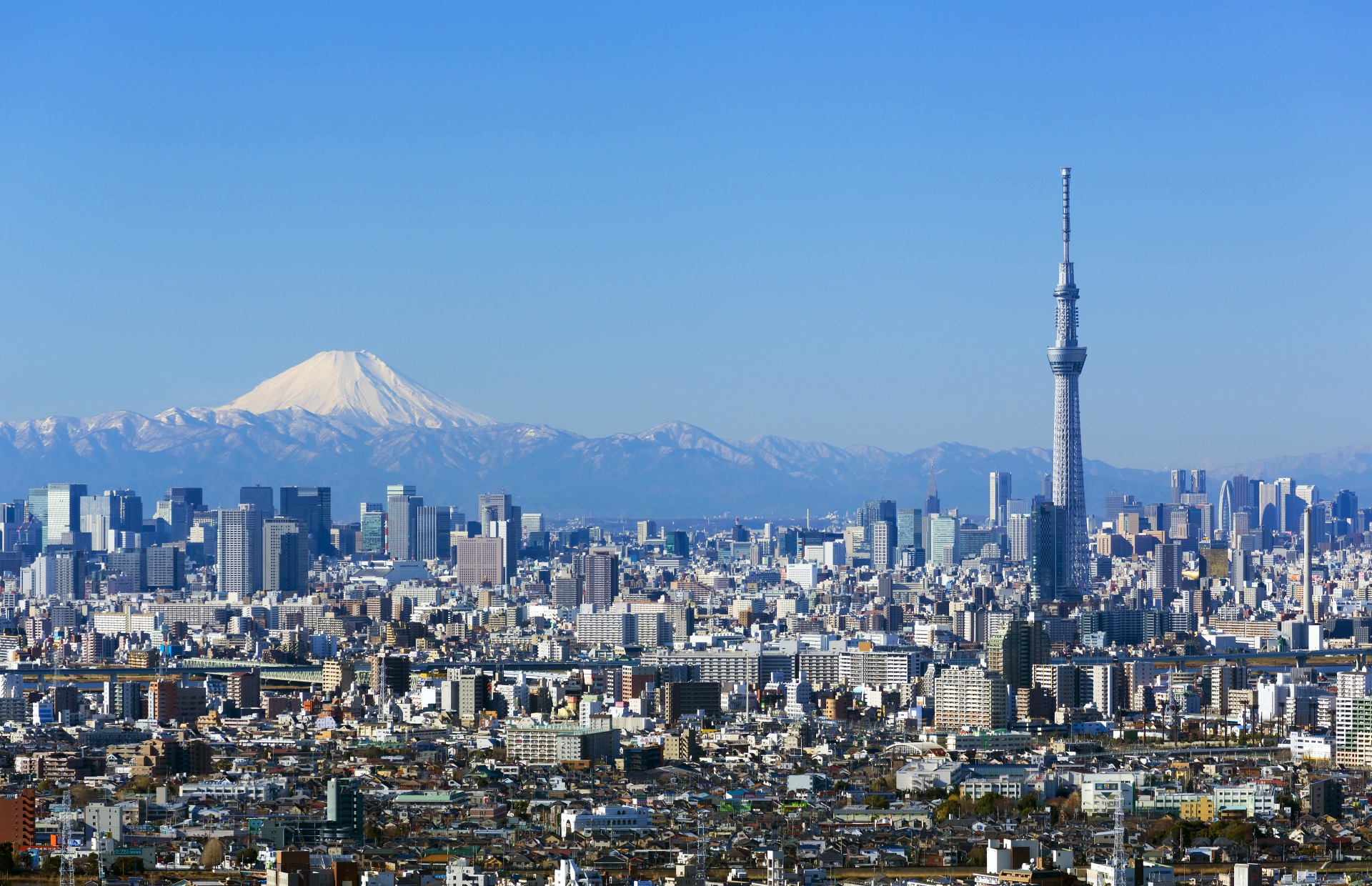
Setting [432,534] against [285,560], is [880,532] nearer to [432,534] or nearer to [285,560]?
[432,534]

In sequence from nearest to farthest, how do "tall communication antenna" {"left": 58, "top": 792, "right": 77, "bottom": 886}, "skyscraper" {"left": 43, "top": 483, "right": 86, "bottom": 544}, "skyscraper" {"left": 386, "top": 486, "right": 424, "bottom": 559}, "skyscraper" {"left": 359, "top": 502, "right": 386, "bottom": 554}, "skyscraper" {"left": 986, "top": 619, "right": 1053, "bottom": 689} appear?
"tall communication antenna" {"left": 58, "top": 792, "right": 77, "bottom": 886}, "skyscraper" {"left": 986, "top": 619, "right": 1053, "bottom": 689}, "skyscraper" {"left": 43, "top": 483, "right": 86, "bottom": 544}, "skyscraper" {"left": 386, "top": 486, "right": 424, "bottom": 559}, "skyscraper" {"left": 359, "top": 502, "right": 386, "bottom": 554}

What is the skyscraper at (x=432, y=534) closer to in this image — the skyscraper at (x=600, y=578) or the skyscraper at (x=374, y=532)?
the skyscraper at (x=374, y=532)

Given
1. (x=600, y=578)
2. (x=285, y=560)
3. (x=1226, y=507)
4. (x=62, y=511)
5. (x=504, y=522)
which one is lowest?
(x=600, y=578)

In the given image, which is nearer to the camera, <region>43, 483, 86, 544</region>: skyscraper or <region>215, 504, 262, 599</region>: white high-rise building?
<region>215, 504, 262, 599</region>: white high-rise building

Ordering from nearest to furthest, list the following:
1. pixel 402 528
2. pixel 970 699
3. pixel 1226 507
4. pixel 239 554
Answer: pixel 970 699 < pixel 239 554 < pixel 402 528 < pixel 1226 507

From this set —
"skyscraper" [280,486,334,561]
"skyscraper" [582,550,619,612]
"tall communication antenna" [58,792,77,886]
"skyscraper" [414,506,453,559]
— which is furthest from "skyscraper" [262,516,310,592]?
"tall communication antenna" [58,792,77,886]

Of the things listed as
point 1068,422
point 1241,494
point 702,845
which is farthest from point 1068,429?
point 702,845

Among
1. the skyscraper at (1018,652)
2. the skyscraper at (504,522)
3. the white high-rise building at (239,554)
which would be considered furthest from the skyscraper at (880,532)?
the skyscraper at (1018,652)

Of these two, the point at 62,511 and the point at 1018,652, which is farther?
the point at 62,511

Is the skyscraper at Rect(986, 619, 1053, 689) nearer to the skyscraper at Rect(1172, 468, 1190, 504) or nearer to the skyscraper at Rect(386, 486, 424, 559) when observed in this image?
the skyscraper at Rect(386, 486, 424, 559)
